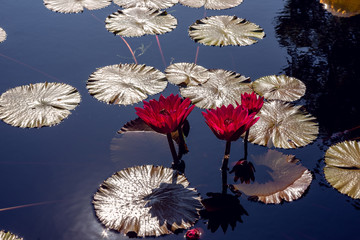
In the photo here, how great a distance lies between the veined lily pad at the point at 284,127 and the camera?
232 centimetres

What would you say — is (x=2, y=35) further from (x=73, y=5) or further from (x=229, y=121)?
(x=229, y=121)

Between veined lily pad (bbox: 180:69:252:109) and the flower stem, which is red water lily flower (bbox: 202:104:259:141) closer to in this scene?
the flower stem

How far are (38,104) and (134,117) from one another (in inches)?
26.1

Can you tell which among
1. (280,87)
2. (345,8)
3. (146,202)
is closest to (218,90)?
(280,87)

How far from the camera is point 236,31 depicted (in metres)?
3.37

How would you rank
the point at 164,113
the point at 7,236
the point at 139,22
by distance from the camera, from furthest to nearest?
the point at 139,22 → the point at 164,113 → the point at 7,236

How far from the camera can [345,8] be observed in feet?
12.2

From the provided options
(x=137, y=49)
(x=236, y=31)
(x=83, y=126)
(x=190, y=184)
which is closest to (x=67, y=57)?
(x=137, y=49)

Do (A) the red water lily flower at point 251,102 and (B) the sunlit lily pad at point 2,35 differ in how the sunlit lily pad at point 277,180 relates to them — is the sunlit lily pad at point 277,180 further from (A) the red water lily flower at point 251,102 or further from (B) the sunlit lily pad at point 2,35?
(B) the sunlit lily pad at point 2,35

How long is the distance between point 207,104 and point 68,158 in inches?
38.2

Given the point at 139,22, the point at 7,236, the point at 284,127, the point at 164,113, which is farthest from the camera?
the point at 139,22

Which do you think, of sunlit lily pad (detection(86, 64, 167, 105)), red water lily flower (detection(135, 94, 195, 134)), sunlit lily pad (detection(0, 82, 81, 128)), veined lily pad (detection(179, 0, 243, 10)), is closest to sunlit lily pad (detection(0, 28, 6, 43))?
sunlit lily pad (detection(0, 82, 81, 128))

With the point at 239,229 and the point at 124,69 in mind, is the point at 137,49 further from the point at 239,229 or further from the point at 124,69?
the point at 239,229

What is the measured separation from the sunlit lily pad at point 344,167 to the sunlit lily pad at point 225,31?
4.52 feet
